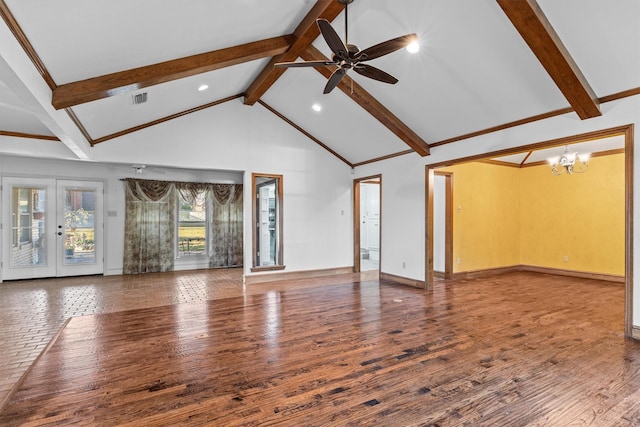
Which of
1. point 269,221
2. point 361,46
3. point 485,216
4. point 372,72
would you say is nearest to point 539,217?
point 485,216

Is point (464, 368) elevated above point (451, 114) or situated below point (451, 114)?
below

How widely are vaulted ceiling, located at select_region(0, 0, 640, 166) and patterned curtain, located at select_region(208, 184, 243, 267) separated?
291 cm

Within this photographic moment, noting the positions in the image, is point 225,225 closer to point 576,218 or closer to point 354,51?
point 354,51

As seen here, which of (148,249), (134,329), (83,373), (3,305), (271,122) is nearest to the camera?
(83,373)

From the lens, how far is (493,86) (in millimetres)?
4043

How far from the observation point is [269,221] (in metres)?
7.09

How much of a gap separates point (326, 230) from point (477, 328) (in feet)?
13.9

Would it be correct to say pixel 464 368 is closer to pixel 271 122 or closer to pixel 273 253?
pixel 273 253

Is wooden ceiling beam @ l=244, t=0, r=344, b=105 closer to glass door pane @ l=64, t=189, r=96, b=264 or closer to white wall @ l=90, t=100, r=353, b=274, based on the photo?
white wall @ l=90, t=100, r=353, b=274

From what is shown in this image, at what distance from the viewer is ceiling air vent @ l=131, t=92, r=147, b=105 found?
445 centimetres

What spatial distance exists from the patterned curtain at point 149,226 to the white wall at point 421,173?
458cm

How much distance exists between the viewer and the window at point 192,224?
802cm

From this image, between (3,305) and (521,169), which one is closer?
(3,305)

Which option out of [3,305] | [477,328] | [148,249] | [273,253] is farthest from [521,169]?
[3,305]
